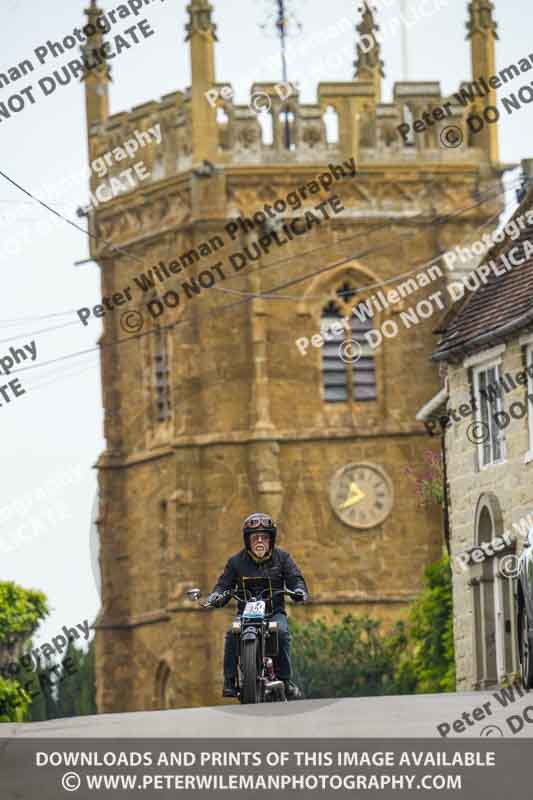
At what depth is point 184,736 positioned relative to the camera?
16688 mm

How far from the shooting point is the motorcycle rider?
66.7 ft

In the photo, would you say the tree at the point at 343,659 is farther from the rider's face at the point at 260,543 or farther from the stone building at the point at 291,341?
the rider's face at the point at 260,543

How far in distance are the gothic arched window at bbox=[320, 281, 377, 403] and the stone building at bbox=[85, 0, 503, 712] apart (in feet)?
0.17

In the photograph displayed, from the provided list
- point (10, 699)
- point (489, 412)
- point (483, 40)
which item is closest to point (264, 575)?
point (489, 412)

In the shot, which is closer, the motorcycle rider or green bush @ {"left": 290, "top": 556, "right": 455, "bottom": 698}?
the motorcycle rider

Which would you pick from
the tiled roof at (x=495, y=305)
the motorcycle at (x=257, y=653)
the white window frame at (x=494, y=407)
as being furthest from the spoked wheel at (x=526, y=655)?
the white window frame at (x=494, y=407)

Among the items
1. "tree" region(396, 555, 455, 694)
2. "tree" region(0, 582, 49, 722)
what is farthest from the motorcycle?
"tree" region(396, 555, 455, 694)

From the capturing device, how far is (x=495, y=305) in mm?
37281

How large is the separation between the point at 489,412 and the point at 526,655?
1483cm

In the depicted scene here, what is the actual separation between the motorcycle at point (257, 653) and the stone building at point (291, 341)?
42.8 metres

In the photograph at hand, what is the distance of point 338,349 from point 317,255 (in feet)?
7.36

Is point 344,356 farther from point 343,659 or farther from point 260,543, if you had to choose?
point 260,543

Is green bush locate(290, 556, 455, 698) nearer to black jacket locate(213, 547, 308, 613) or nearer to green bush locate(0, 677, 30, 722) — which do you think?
green bush locate(0, 677, 30, 722)
